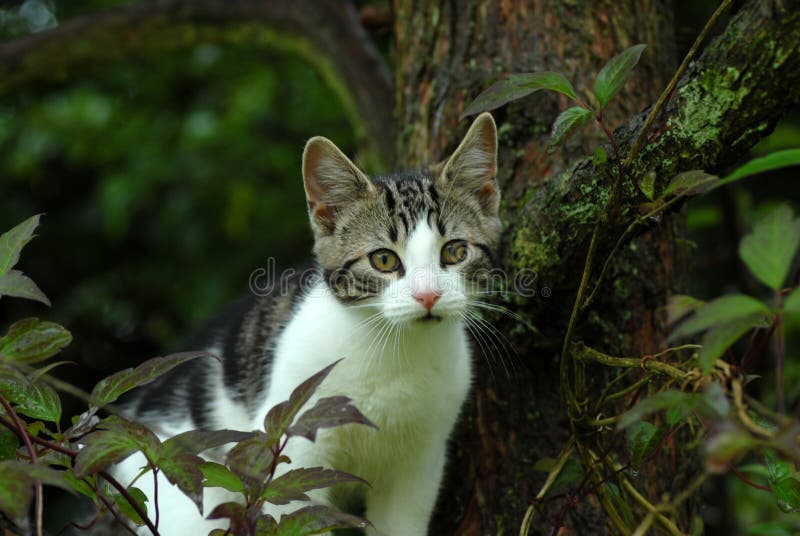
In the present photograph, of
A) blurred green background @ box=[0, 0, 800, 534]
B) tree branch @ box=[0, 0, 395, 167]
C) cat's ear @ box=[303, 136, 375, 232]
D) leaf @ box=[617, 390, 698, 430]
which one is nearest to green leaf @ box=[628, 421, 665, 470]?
leaf @ box=[617, 390, 698, 430]

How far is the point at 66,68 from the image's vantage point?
447 centimetres

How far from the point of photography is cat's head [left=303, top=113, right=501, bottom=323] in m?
2.95

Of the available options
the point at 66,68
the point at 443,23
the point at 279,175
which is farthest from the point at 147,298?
the point at 443,23

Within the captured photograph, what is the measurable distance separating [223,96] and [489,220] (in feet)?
11.1

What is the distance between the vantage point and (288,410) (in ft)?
5.80

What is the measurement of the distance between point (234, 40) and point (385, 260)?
2165 millimetres

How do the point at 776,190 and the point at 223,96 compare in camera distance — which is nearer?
the point at 776,190

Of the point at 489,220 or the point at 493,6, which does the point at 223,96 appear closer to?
the point at 493,6

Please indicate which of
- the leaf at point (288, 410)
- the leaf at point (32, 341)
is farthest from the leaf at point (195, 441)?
the leaf at point (32, 341)

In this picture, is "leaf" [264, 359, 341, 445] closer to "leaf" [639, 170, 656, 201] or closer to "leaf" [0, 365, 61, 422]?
"leaf" [0, 365, 61, 422]

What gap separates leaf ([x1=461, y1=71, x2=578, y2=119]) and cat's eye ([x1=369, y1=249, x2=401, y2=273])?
1089 mm

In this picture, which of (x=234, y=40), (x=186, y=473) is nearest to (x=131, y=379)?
(x=186, y=473)

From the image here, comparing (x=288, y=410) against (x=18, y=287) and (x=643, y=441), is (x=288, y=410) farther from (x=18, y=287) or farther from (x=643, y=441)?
(x=643, y=441)

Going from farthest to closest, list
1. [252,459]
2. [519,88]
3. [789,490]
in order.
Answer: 1. [789,490]
2. [519,88]
3. [252,459]
